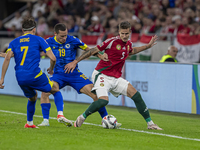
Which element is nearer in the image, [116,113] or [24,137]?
[24,137]

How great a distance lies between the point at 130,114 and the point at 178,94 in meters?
1.50

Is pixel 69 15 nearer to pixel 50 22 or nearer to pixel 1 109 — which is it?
pixel 50 22

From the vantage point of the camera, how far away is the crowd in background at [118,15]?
591 inches

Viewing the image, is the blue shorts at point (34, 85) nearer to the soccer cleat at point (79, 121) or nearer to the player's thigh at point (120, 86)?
the soccer cleat at point (79, 121)

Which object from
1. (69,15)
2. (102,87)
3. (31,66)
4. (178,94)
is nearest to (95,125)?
(102,87)

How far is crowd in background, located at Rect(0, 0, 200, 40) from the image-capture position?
15.0 metres

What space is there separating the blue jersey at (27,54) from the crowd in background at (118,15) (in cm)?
877

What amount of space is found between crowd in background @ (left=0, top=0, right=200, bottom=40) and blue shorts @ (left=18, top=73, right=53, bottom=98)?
340 inches

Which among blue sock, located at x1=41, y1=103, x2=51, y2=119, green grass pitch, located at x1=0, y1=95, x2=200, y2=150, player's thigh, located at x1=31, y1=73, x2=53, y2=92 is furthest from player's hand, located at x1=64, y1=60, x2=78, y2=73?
green grass pitch, located at x1=0, y1=95, x2=200, y2=150

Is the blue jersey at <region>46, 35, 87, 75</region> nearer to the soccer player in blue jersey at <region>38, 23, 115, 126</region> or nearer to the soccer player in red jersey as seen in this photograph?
the soccer player in blue jersey at <region>38, 23, 115, 126</region>

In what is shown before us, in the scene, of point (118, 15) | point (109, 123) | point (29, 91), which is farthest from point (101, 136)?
point (118, 15)

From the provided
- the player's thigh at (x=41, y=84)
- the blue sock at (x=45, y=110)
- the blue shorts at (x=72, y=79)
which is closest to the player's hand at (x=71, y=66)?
the blue shorts at (x=72, y=79)

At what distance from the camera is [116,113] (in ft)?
34.3

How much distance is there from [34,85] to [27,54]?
579 millimetres
